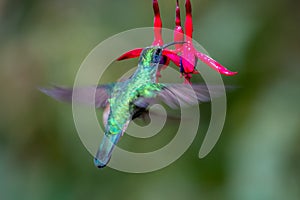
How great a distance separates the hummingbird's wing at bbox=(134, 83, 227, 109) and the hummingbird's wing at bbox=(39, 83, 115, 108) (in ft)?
0.70

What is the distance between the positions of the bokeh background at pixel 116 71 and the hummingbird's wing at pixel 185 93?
101cm

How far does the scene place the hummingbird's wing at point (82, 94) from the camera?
4.91 ft

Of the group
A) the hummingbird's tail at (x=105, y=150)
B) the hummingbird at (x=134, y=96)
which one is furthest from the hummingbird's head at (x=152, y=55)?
the hummingbird's tail at (x=105, y=150)

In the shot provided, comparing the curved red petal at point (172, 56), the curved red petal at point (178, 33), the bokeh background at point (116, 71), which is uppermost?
the curved red petal at point (178, 33)

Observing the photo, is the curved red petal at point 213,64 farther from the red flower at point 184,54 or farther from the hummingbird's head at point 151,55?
the hummingbird's head at point 151,55

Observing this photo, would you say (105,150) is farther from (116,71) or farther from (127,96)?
(116,71)

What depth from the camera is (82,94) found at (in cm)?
154

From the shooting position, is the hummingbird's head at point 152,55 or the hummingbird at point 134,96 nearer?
the hummingbird at point 134,96

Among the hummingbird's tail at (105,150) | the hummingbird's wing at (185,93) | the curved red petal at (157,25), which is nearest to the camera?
the hummingbird's wing at (185,93)

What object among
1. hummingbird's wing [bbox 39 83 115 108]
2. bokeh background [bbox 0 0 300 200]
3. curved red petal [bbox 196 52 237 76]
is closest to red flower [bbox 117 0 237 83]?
curved red petal [bbox 196 52 237 76]

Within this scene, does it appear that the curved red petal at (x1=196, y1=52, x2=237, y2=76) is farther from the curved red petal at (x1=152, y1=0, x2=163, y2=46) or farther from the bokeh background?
the bokeh background

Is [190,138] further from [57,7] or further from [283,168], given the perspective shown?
[57,7]

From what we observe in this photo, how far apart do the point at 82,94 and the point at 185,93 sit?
0.33 metres

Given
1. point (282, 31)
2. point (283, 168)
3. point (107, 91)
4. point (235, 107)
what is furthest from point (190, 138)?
point (107, 91)
